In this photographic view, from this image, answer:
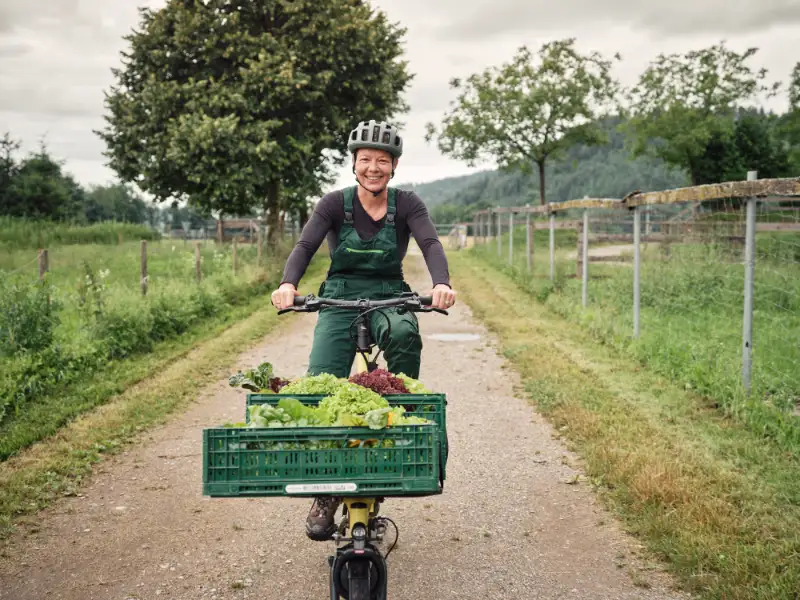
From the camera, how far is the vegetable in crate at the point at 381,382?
3549mm

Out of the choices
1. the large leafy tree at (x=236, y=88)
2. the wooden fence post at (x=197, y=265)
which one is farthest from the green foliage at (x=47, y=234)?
the wooden fence post at (x=197, y=265)

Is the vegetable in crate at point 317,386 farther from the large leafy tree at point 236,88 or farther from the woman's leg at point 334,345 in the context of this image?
the large leafy tree at point 236,88

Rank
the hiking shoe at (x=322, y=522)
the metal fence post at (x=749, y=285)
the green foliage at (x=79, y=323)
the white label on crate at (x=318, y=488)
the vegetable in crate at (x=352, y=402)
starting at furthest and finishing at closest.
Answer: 1. the green foliage at (x=79, y=323)
2. the metal fence post at (x=749, y=285)
3. the hiking shoe at (x=322, y=522)
4. the vegetable in crate at (x=352, y=402)
5. the white label on crate at (x=318, y=488)

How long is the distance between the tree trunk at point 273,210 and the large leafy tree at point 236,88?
1.42 metres

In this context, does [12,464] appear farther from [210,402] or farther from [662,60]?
[662,60]

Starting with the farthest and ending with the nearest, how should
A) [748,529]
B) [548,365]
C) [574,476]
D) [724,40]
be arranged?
[724,40]
[548,365]
[574,476]
[748,529]

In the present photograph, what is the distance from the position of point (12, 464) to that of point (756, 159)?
57148 mm

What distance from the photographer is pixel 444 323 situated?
48.0 ft

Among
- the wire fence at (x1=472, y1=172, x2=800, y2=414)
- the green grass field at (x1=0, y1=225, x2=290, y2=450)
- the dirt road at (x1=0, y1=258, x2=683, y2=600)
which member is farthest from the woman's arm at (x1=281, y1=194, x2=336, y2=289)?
the wire fence at (x1=472, y1=172, x2=800, y2=414)

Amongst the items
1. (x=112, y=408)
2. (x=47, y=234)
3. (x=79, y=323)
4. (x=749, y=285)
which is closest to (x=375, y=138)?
(x=749, y=285)

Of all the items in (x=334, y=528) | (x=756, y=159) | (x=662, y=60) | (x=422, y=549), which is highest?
(x=662, y=60)

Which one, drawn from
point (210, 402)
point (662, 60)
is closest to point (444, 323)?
point (210, 402)

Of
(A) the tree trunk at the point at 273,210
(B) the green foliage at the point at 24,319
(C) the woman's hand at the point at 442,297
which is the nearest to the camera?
(C) the woman's hand at the point at 442,297

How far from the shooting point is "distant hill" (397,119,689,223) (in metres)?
97.4
